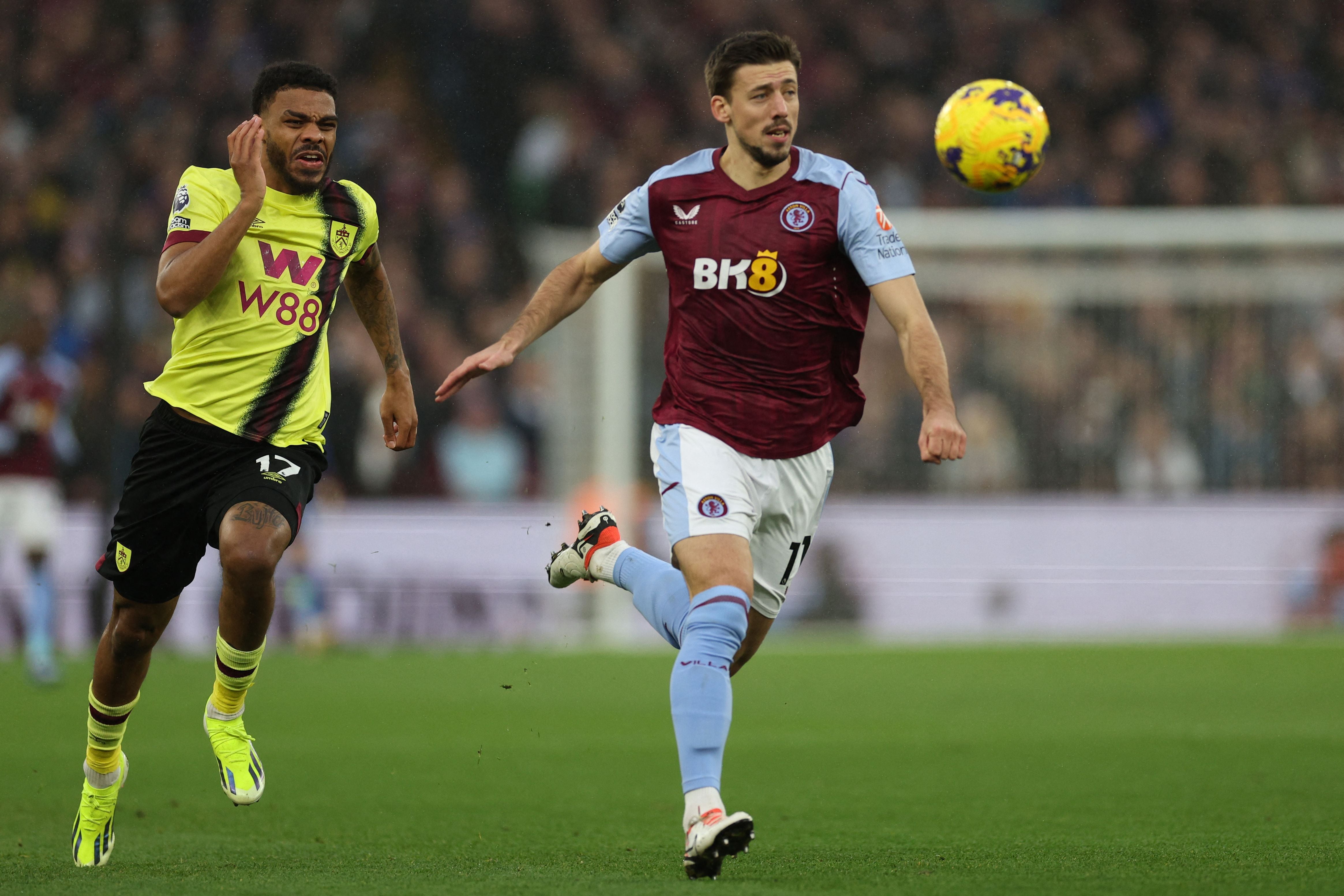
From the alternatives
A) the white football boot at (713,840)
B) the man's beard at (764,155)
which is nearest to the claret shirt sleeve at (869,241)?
the man's beard at (764,155)

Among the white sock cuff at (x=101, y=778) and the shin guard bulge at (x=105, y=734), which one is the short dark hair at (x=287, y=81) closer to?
the shin guard bulge at (x=105, y=734)

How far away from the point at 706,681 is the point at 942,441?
0.97 meters

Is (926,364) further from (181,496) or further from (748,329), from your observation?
(181,496)

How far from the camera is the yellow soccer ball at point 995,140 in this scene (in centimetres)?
639

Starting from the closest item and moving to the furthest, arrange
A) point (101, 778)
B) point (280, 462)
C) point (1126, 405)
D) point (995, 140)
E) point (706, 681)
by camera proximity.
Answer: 1. point (706, 681)
2. point (101, 778)
3. point (280, 462)
4. point (995, 140)
5. point (1126, 405)

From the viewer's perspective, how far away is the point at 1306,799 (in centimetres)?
647

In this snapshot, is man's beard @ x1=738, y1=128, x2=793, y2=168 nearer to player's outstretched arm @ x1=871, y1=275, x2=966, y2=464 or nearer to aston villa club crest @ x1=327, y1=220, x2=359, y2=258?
player's outstretched arm @ x1=871, y1=275, x2=966, y2=464

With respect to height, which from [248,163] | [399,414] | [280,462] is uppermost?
[248,163]

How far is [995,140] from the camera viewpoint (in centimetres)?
638

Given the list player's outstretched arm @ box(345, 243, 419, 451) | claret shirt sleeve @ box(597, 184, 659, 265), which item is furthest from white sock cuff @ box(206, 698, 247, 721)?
claret shirt sleeve @ box(597, 184, 659, 265)

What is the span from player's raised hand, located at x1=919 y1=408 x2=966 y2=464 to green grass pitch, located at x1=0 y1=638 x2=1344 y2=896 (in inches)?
45.8

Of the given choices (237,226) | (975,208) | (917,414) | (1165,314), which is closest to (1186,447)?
(1165,314)

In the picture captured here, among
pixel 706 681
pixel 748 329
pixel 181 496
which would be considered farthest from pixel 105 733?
pixel 748 329

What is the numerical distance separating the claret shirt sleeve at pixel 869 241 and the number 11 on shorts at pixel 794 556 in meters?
0.89
